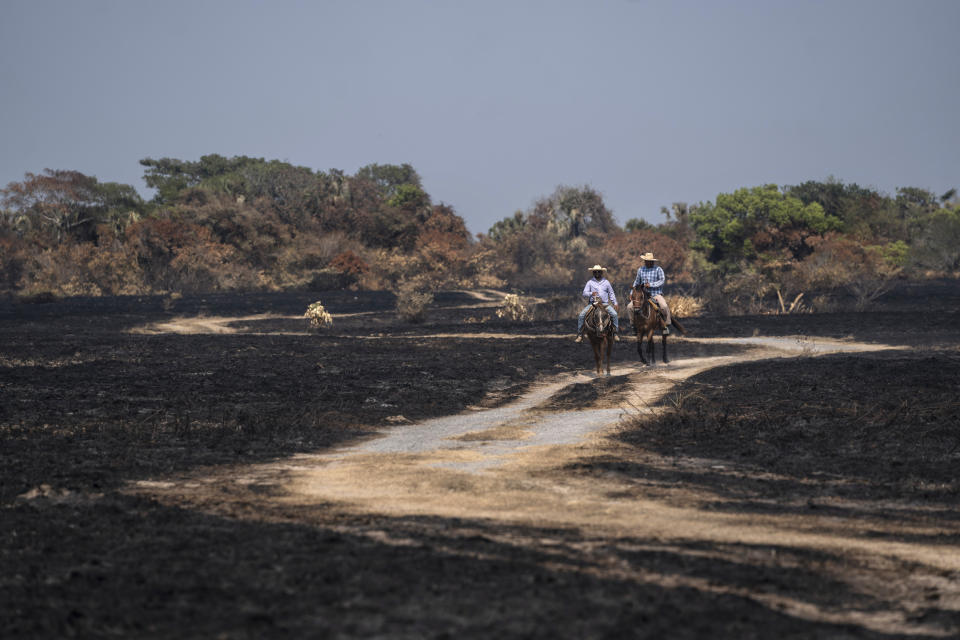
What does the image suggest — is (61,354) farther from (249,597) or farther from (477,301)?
(477,301)

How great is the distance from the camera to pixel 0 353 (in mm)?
25781

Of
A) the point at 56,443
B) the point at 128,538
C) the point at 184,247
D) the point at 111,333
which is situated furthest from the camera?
the point at 184,247

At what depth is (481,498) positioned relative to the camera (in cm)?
959

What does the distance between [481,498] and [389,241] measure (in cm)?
6479

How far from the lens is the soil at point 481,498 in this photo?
6.03 meters

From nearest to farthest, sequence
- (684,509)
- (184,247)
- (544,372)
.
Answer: (684,509) → (544,372) → (184,247)

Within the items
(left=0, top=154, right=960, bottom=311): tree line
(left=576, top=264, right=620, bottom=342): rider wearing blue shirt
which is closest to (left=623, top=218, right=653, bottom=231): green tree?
(left=0, top=154, right=960, bottom=311): tree line

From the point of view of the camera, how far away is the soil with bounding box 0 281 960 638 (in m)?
6.03

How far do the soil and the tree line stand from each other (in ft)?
99.9

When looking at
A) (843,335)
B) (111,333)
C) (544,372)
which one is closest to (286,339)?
(111,333)

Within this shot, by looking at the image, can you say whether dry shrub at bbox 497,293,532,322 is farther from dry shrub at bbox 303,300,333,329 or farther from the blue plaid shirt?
the blue plaid shirt

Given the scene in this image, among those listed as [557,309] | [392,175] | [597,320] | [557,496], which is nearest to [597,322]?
[597,320]

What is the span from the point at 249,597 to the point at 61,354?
69.7ft

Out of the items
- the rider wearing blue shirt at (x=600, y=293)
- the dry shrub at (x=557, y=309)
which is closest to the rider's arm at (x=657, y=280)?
the rider wearing blue shirt at (x=600, y=293)
